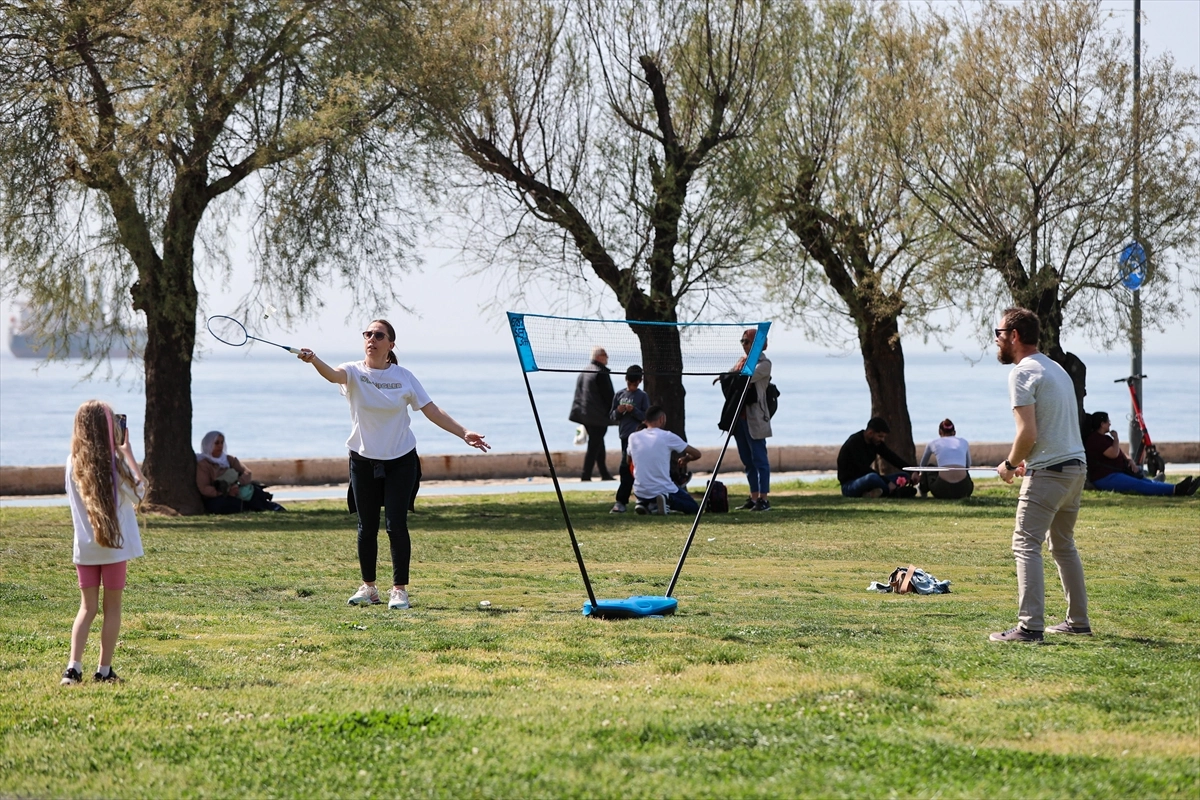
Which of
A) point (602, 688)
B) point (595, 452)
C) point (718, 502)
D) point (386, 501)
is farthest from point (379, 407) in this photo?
Result: point (595, 452)

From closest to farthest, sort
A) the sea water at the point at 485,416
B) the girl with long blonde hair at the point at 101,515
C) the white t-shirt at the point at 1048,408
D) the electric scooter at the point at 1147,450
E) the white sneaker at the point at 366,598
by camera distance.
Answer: the girl with long blonde hair at the point at 101,515 < the white t-shirt at the point at 1048,408 < the white sneaker at the point at 366,598 < the electric scooter at the point at 1147,450 < the sea water at the point at 485,416

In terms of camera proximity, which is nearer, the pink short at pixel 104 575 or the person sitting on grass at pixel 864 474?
the pink short at pixel 104 575

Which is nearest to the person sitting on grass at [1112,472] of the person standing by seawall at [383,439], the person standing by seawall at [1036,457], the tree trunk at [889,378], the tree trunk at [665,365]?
the tree trunk at [889,378]

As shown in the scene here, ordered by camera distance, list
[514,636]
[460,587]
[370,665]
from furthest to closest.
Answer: [460,587] → [514,636] → [370,665]

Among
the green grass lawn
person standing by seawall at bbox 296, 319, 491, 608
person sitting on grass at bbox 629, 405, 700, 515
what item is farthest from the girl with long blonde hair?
person sitting on grass at bbox 629, 405, 700, 515

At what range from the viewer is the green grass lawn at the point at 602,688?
4.98 meters

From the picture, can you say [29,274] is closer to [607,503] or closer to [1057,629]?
[607,503]

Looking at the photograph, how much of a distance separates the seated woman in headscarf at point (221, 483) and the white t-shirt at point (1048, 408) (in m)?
12.5

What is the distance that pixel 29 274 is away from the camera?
17.7m

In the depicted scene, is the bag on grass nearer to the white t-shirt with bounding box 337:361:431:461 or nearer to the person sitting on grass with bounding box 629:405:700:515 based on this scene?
the person sitting on grass with bounding box 629:405:700:515

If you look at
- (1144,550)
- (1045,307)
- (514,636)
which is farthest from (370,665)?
(1045,307)

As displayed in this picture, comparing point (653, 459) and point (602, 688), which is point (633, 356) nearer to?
point (653, 459)

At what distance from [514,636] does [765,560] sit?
200 inches

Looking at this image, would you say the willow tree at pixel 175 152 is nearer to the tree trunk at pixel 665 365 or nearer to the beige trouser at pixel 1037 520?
the tree trunk at pixel 665 365
